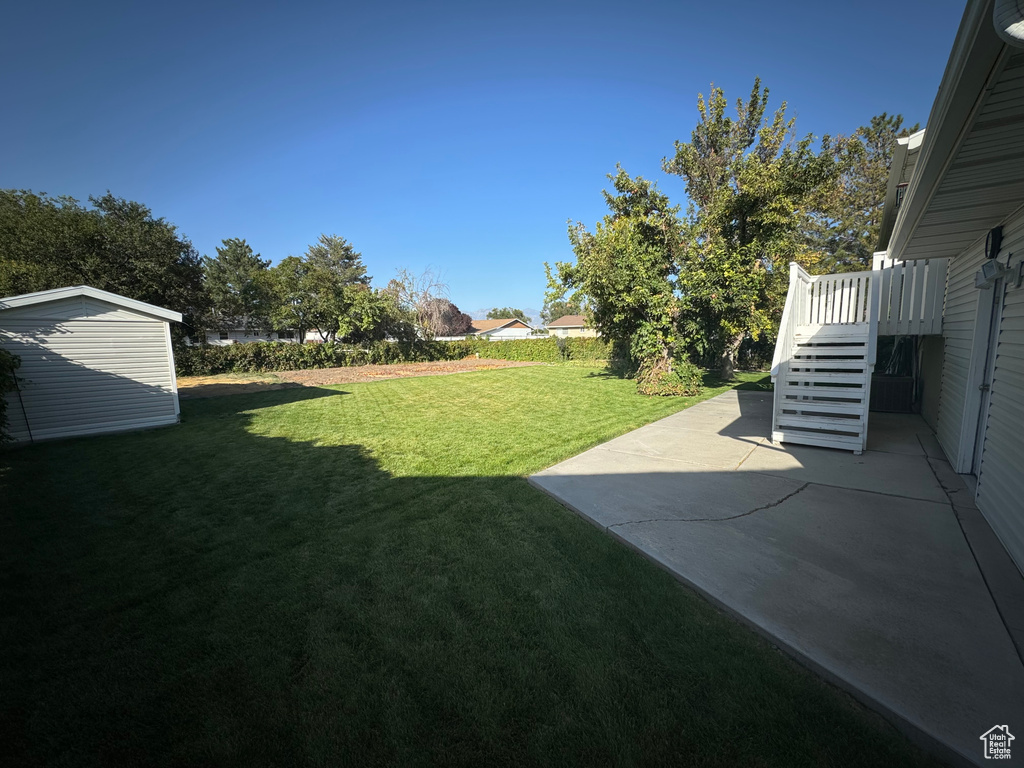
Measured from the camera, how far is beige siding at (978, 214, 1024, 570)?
273 cm

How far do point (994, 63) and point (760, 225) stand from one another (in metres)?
9.34

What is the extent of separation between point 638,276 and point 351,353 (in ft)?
62.2

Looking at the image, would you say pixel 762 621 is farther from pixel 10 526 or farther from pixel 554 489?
pixel 10 526

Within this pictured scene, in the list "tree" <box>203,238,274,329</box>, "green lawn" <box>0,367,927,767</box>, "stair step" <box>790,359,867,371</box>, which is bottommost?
"green lawn" <box>0,367,927,767</box>

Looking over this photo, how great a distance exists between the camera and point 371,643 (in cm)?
211

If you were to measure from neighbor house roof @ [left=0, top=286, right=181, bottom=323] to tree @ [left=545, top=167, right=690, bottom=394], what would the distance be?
9197 mm

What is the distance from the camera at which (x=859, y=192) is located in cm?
1975

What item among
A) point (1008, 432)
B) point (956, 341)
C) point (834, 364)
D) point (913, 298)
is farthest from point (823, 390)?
point (913, 298)

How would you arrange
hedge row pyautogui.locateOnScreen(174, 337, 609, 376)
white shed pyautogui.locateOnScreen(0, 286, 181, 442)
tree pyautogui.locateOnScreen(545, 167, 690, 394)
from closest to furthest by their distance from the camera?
white shed pyautogui.locateOnScreen(0, 286, 181, 442) → tree pyautogui.locateOnScreen(545, 167, 690, 394) → hedge row pyautogui.locateOnScreen(174, 337, 609, 376)

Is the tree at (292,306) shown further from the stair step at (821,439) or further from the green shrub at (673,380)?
the stair step at (821,439)

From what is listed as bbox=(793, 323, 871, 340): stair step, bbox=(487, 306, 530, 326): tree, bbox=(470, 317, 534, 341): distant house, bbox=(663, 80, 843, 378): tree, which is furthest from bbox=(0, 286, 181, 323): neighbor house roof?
bbox=(487, 306, 530, 326): tree

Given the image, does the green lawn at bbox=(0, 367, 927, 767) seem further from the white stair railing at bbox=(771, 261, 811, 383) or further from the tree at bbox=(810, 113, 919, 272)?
the tree at bbox=(810, 113, 919, 272)

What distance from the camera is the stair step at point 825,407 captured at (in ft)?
16.7

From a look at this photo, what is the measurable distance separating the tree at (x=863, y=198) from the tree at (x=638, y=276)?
42.1ft
